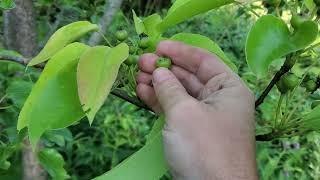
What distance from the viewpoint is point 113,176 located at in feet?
2.84

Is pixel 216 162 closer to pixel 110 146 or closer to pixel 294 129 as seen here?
pixel 294 129

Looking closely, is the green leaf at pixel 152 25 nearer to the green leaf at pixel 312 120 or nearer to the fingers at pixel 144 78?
the fingers at pixel 144 78

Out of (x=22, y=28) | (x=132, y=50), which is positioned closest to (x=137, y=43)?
(x=132, y=50)

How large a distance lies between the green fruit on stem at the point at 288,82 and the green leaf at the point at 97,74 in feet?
0.79

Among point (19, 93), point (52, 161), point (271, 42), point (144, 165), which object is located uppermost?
point (271, 42)

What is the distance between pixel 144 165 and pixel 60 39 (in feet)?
0.74

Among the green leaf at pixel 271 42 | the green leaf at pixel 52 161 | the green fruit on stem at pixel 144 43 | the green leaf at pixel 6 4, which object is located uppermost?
the green leaf at pixel 271 42

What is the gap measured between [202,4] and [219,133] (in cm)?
20

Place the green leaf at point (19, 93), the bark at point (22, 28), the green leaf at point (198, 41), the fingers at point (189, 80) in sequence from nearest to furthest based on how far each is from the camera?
1. the green leaf at point (198, 41)
2. the fingers at point (189, 80)
3. the green leaf at point (19, 93)
4. the bark at point (22, 28)

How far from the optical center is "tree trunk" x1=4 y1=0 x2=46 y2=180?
4.59ft

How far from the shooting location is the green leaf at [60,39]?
860 mm

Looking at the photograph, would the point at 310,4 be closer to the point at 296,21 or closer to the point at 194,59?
the point at 296,21

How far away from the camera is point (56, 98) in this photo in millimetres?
841

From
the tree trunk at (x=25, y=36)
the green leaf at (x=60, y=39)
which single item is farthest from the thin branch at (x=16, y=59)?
the tree trunk at (x=25, y=36)
